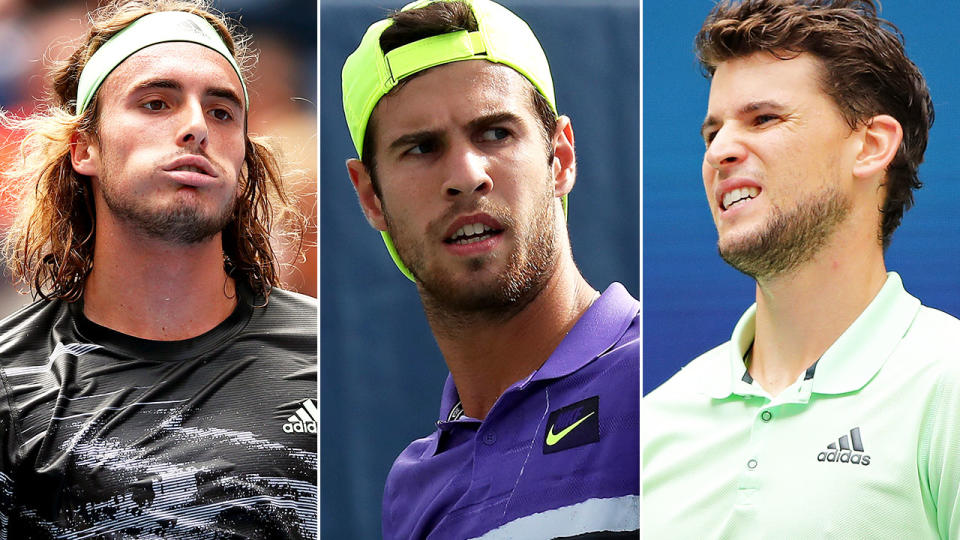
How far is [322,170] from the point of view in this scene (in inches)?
125

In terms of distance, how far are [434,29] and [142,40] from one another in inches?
32.8

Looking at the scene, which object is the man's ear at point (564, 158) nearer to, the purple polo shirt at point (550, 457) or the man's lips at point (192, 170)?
the purple polo shirt at point (550, 457)

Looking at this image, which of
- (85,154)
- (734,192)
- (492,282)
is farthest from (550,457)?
(85,154)

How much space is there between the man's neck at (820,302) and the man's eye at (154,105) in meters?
1.77

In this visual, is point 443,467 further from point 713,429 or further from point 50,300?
point 50,300

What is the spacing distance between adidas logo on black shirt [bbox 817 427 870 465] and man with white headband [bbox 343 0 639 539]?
0.51 m

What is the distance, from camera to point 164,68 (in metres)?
3.10

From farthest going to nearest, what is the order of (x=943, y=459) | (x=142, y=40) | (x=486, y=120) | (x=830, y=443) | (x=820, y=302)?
(x=142, y=40)
(x=486, y=120)
(x=820, y=302)
(x=830, y=443)
(x=943, y=459)

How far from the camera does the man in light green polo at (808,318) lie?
271 cm

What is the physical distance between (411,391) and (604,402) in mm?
560

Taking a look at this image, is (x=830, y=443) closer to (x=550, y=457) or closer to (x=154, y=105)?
(x=550, y=457)

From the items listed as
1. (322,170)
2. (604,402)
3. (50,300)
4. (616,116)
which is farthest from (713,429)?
(50,300)

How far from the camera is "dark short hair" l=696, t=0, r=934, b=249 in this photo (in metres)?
2.83

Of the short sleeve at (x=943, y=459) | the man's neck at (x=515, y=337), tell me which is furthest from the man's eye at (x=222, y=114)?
the short sleeve at (x=943, y=459)
